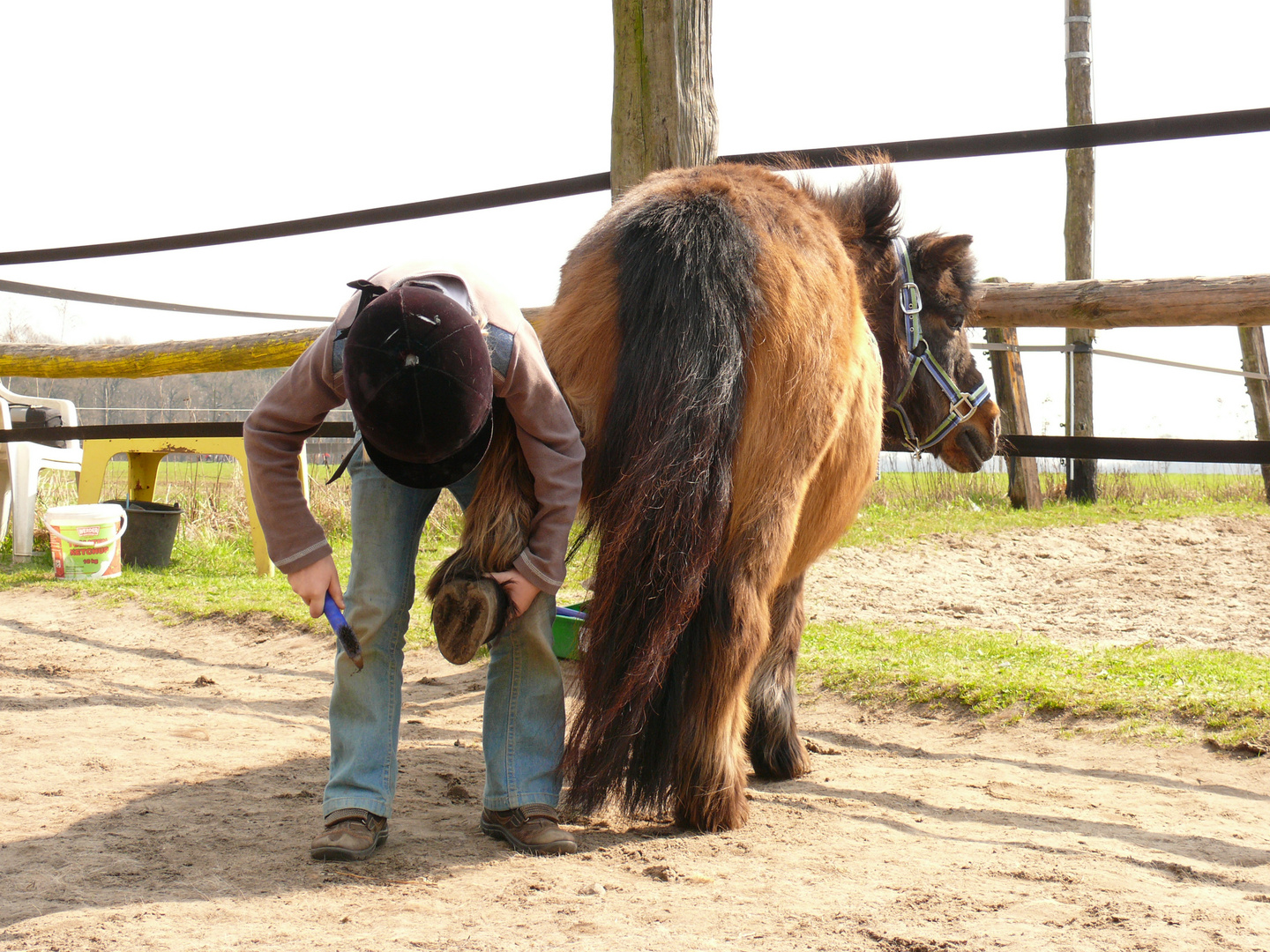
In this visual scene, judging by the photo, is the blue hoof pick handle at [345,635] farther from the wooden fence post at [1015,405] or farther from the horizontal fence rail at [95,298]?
the wooden fence post at [1015,405]

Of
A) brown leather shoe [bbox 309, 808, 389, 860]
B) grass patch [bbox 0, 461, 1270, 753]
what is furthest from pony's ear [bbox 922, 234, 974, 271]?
brown leather shoe [bbox 309, 808, 389, 860]

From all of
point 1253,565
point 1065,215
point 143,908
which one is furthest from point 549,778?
point 1065,215

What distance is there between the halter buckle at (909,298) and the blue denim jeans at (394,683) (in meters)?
1.67

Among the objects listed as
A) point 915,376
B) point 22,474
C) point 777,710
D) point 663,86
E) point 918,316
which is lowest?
point 777,710

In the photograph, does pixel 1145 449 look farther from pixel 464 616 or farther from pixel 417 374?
pixel 417 374

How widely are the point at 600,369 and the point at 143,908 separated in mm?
1428

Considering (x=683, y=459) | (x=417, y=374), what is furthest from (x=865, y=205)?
(x=417, y=374)

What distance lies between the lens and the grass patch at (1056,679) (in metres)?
3.12

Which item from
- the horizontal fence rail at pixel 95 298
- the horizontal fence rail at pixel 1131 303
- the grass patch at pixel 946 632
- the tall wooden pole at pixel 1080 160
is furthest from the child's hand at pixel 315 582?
the tall wooden pole at pixel 1080 160

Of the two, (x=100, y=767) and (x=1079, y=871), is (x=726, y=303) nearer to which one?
(x=1079, y=871)

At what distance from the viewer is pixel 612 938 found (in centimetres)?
168

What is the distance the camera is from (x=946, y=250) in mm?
3227

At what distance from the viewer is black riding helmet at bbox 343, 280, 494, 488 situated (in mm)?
1755

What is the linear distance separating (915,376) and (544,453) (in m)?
1.85
